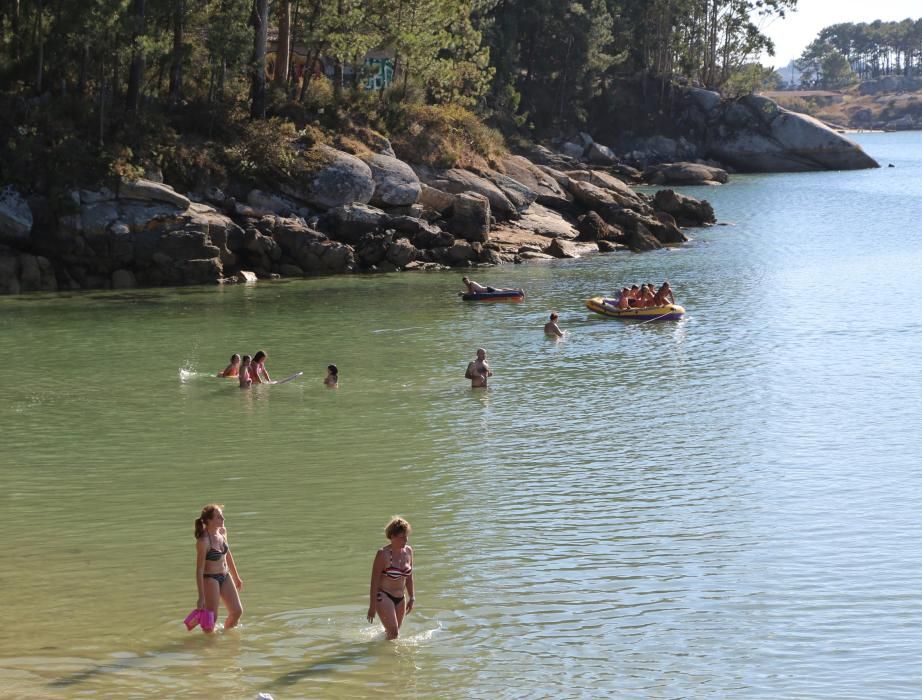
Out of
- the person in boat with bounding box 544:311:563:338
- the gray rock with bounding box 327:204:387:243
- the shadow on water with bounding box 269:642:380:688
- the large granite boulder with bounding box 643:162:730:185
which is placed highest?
the large granite boulder with bounding box 643:162:730:185

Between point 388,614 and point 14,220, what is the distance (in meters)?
33.5

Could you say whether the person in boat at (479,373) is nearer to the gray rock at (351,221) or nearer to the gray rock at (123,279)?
the gray rock at (123,279)

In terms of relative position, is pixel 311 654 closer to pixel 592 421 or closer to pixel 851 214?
pixel 592 421

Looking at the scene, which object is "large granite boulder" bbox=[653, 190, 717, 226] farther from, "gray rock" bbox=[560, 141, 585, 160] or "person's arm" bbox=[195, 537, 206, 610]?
"person's arm" bbox=[195, 537, 206, 610]

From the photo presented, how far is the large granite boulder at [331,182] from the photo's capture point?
46812 millimetres

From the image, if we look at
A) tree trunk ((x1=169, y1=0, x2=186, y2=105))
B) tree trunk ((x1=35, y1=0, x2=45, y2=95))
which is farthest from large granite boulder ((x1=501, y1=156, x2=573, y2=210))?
tree trunk ((x1=35, y1=0, x2=45, y2=95))

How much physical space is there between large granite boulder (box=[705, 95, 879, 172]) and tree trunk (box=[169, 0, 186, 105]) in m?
63.7

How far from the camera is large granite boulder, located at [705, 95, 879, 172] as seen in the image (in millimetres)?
101875

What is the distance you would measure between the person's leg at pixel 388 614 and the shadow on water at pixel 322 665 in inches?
9.4

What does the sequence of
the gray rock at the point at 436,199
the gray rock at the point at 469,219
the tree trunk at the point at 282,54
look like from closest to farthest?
1. the gray rock at the point at 469,219
2. the gray rock at the point at 436,199
3. the tree trunk at the point at 282,54

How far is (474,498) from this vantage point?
18.6 meters

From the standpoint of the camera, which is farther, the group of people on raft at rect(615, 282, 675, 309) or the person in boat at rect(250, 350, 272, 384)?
the group of people on raft at rect(615, 282, 675, 309)

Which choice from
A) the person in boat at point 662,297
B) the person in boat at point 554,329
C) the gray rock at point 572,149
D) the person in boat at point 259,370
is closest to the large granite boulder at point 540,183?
the person in boat at point 662,297

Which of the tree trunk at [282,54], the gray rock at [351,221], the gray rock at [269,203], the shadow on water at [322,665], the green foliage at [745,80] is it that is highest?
the green foliage at [745,80]
